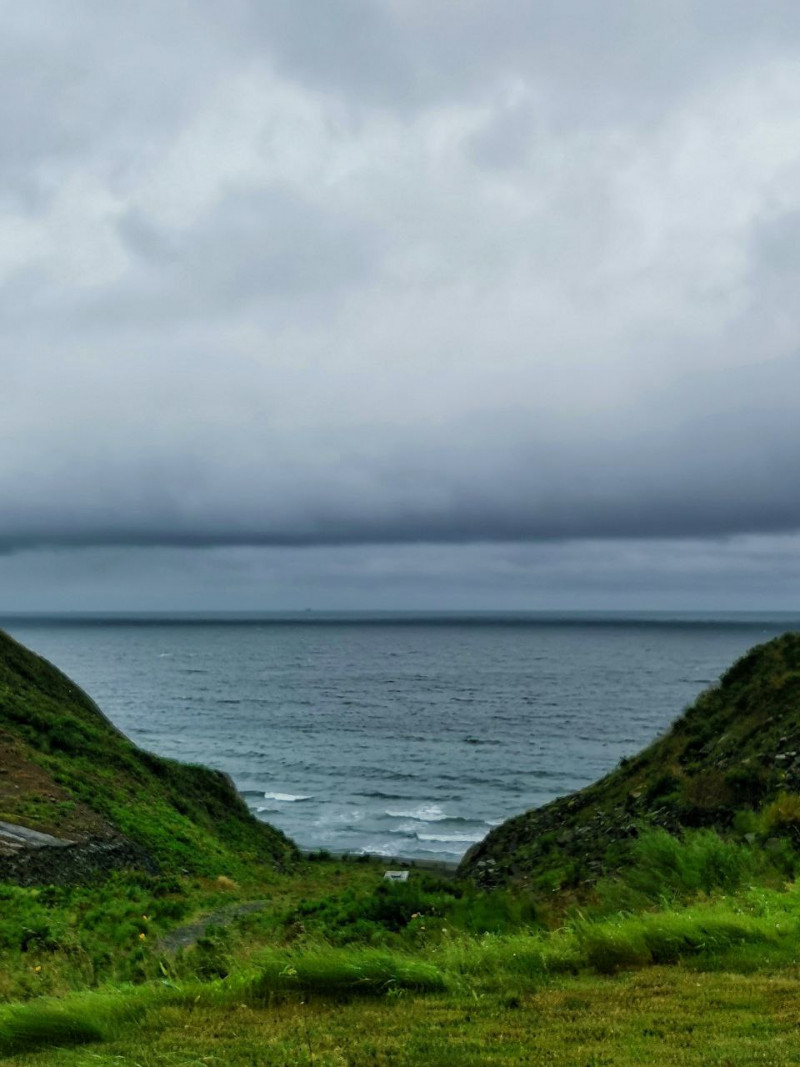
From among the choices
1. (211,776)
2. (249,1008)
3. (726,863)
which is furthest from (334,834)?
(249,1008)

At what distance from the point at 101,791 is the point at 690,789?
18.8 m

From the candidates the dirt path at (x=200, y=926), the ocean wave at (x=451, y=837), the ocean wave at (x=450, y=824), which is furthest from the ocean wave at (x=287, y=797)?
the dirt path at (x=200, y=926)

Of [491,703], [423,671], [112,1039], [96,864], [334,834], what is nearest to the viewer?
[112,1039]

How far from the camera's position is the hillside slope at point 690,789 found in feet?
56.5

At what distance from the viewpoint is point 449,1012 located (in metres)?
6.96

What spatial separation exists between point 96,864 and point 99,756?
398 inches

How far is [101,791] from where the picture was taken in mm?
26406

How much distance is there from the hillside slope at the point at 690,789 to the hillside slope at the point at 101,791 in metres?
9.65

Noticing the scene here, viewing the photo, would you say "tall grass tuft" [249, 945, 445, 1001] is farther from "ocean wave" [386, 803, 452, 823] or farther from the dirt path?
"ocean wave" [386, 803, 452, 823]

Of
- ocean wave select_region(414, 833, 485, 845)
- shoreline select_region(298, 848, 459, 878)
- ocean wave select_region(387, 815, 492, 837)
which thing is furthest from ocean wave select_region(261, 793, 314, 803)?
shoreline select_region(298, 848, 459, 878)

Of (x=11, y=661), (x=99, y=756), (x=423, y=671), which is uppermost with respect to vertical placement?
(x=11, y=661)

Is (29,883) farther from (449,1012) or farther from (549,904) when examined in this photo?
(449,1012)

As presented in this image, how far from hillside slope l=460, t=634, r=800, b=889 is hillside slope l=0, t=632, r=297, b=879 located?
31.7 ft

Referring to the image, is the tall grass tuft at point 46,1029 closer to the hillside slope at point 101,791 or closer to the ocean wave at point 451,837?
the hillside slope at point 101,791
